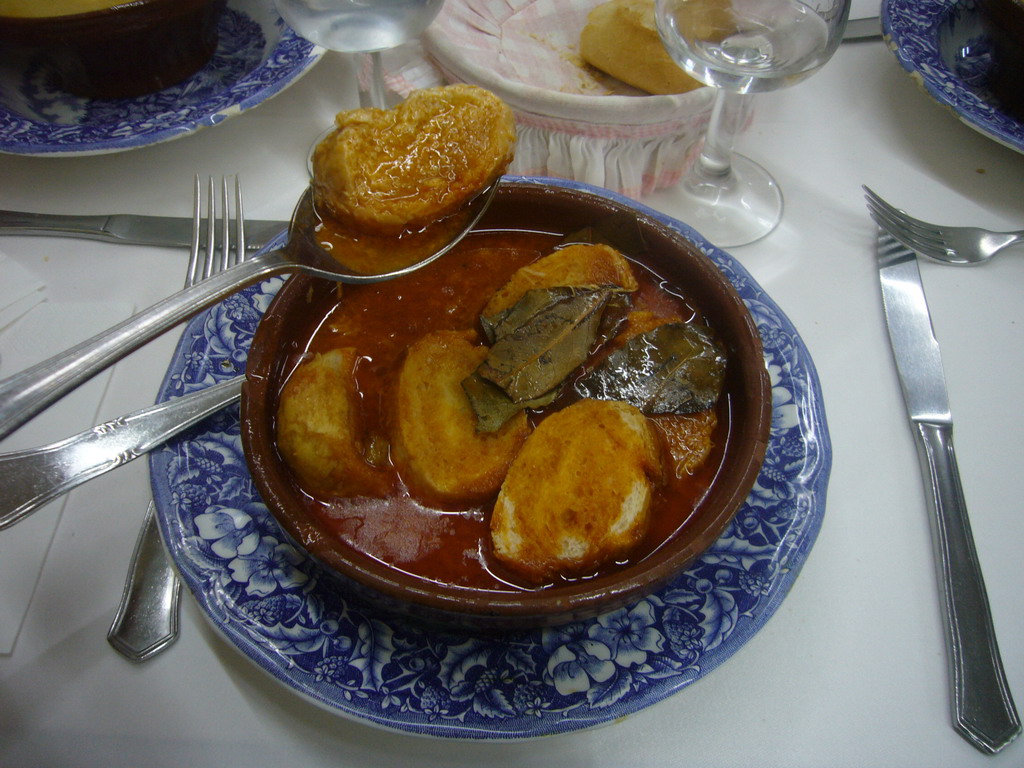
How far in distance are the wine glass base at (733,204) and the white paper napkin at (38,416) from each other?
54.5 inches

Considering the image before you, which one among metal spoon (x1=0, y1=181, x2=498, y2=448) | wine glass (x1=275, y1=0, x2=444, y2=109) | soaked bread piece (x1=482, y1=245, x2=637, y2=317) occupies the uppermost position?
wine glass (x1=275, y1=0, x2=444, y2=109)

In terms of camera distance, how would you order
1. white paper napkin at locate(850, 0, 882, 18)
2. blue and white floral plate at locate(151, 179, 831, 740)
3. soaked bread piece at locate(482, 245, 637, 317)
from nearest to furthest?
blue and white floral plate at locate(151, 179, 831, 740), soaked bread piece at locate(482, 245, 637, 317), white paper napkin at locate(850, 0, 882, 18)

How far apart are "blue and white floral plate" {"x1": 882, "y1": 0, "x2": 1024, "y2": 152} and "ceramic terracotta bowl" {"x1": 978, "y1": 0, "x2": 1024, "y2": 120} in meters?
0.04

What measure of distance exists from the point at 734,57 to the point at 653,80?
8.6 inches

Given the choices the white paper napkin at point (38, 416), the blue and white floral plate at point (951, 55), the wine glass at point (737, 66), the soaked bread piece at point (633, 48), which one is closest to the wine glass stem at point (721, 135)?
the wine glass at point (737, 66)

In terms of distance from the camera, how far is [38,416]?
115 cm

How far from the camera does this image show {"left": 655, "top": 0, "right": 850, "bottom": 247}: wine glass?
60.2 inches

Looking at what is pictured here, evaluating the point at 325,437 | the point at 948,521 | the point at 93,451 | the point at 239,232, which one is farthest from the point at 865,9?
the point at 93,451

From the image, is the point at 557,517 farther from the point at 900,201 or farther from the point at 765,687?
A: the point at 900,201

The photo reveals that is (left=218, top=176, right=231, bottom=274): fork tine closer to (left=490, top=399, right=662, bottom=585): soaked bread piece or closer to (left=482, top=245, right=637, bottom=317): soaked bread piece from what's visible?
(left=482, top=245, right=637, bottom=317): soaked bread piece

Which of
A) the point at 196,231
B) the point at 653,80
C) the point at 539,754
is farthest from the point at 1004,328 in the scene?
the point at 196,231

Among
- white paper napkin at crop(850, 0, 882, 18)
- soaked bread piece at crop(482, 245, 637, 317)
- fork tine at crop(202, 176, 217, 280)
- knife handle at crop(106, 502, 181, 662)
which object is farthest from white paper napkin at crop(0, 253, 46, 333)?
white paper napkin at crop(850, 0, 882, 18)

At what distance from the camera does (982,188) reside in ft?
5.91

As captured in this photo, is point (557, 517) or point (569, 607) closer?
point (569, 607)
